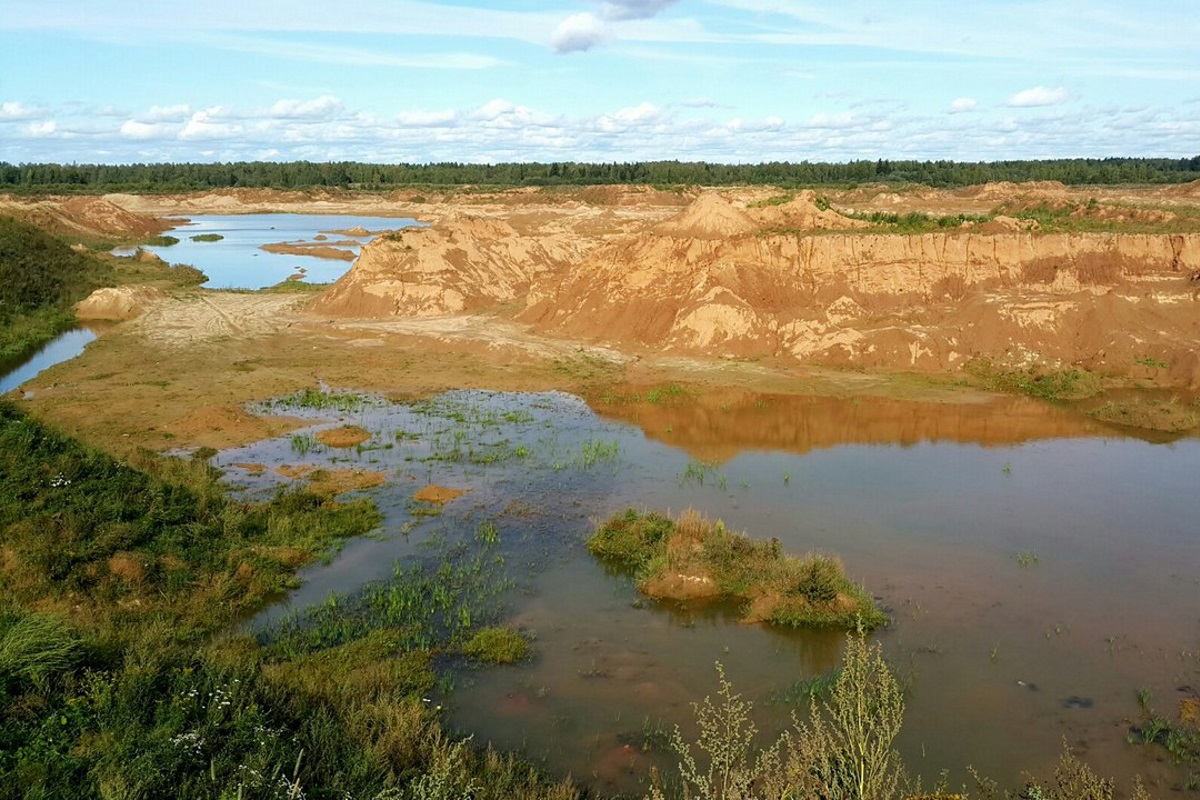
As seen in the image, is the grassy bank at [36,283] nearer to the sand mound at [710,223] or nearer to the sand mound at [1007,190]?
the sand mound at [710,223]

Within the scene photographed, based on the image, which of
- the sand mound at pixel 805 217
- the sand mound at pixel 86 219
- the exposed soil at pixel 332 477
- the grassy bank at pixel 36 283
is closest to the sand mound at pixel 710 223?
the sand mound at pixel 805 217

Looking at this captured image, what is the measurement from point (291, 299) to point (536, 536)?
106 feet

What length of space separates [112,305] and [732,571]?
38.3 m

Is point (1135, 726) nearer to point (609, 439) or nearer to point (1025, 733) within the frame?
point (1025, 733)

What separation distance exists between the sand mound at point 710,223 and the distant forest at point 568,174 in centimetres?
6855

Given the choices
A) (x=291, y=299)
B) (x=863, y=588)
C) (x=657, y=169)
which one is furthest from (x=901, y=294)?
(x=657, y=169)

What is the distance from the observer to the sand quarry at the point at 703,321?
2814 centimetres

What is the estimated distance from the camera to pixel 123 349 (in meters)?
33.2

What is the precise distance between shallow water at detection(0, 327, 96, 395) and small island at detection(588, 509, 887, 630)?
23647 mm

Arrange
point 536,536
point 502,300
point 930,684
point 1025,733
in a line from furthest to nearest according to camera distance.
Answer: point 502,300
point 536,536
point 930,684
point 1025,733

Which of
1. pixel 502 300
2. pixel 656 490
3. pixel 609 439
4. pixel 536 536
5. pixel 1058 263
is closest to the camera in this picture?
pixel 536 536

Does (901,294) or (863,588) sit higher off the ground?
(901,294)

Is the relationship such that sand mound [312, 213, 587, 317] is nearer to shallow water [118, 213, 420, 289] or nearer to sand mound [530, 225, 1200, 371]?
sand mound [530, 225, 1200, 371]

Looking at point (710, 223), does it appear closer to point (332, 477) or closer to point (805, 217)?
point (805, 217)
